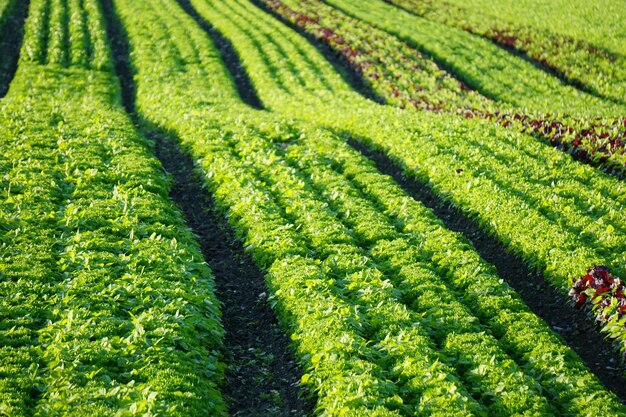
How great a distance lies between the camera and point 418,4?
4788 cm

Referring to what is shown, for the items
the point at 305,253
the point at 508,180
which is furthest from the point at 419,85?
the point at 305,253

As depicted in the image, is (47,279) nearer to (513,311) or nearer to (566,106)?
(513,311)

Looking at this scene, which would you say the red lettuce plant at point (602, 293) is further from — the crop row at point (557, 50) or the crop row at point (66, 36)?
the crop row at point (66, 36)

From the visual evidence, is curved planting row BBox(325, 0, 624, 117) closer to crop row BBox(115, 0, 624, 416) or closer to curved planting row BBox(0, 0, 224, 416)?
crop row BBox(115, 0, 624, 416)

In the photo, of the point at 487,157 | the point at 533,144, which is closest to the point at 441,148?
the point at 487,157

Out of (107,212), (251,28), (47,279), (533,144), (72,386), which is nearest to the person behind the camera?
(72,386)

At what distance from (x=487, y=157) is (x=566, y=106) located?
1258 centimetres

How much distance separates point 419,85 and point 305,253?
1933cm

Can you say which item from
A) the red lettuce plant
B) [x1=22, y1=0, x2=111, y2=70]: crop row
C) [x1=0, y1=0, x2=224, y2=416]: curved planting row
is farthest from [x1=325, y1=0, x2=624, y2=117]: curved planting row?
[x1=22, y1=0, x2=111, y2=70]: crop row

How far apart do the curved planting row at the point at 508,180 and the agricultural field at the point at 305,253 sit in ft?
0.25

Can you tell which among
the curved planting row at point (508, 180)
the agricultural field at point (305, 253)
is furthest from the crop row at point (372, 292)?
the curved planting row at point (508, 180)

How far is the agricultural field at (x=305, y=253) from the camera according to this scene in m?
8.53

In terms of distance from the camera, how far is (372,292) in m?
10.7

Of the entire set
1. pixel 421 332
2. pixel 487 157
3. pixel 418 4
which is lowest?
pixel 421 332
